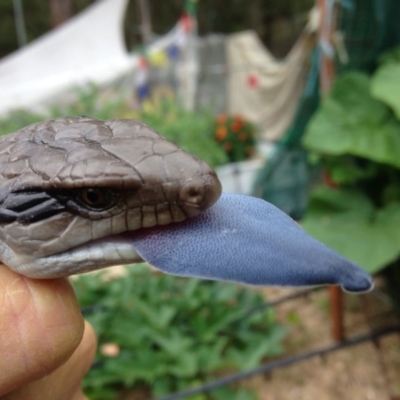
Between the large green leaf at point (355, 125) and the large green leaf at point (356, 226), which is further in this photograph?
the large green leaf at point (355, 125)

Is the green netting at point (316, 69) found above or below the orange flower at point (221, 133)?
above

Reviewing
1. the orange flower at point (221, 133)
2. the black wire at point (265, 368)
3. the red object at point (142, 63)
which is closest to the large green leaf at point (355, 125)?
the black wire at point (265, 368)

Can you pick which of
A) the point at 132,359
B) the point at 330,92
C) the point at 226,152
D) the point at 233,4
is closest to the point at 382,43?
the point at 330,92

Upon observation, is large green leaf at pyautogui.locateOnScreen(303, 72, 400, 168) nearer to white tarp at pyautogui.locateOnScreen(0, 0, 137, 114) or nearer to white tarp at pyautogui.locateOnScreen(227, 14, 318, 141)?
white tarp at pyautogui.locateOnScreen(227, 14, 318, 141)

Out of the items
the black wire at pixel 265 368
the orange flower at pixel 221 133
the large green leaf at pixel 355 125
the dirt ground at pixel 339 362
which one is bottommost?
the orange flower at pixel 221 133

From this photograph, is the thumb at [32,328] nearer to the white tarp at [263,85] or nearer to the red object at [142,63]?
the white tarp at [263,85]
